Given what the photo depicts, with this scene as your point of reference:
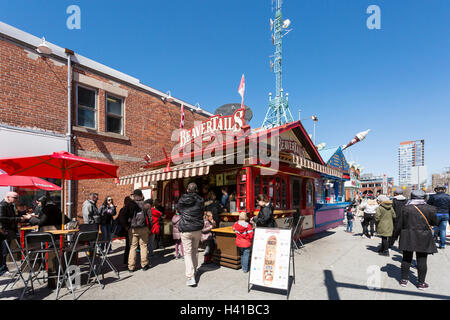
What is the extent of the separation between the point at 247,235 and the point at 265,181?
121 inches

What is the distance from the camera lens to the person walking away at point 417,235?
4.20 m

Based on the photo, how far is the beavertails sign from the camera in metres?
8.15

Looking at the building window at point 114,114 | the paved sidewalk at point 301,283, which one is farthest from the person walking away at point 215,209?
the building window at point 114,114

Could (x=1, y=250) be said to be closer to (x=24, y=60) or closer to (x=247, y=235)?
(x=247, y=235)

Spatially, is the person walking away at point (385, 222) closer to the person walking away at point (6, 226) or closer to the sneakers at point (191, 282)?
the sneakers at point (191, 282)

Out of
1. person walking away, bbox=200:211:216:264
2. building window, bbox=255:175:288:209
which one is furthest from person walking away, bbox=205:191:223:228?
building window, bbox=255:175:288:209

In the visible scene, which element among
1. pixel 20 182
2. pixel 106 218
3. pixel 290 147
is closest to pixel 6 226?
pixel 20 182

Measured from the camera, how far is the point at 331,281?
467 cm

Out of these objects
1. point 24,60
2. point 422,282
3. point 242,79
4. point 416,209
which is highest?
point 24,60

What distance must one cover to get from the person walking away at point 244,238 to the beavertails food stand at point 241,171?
0.90 ft

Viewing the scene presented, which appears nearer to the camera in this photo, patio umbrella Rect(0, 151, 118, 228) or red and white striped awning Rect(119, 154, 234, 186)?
patio umbrella Rect(0, 151, 118, 228)

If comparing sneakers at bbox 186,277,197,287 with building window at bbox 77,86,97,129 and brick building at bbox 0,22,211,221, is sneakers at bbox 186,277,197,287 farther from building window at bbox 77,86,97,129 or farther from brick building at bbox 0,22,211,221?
building window at bbox 77,86,97,129

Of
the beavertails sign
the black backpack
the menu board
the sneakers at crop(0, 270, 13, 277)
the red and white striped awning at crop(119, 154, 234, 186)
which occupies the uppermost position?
the beavertails sign
